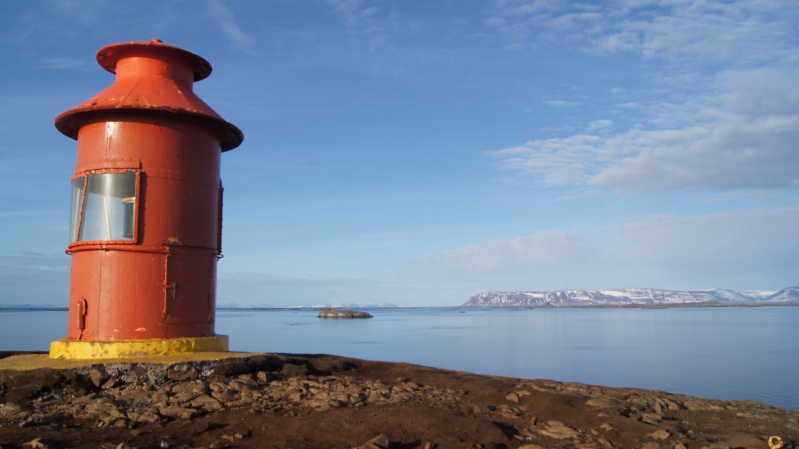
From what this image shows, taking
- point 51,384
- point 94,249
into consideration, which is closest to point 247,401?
point 51,384

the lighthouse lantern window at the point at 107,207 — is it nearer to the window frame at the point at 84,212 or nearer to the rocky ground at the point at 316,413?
the window frame at the point at 84,212

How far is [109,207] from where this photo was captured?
25.7 ft

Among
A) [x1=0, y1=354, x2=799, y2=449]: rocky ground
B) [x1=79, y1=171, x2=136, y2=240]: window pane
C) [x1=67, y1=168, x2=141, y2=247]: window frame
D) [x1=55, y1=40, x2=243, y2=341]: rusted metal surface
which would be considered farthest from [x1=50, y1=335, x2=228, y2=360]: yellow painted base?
[x1=79, y1=171, x2=136, y2=240]: window pane

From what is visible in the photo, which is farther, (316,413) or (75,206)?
(75,206)

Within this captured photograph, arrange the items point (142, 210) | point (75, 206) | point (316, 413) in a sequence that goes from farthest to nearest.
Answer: point (75, 206)
point (142, 210)
point (316, 413)

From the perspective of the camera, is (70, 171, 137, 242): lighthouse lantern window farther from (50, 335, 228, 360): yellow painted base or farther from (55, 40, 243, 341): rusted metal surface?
(50, 335, 228, 360): yellow painted base

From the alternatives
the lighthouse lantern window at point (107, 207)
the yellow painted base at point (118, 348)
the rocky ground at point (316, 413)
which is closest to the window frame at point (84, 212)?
the lighthouse lantern window at point (107, 207)

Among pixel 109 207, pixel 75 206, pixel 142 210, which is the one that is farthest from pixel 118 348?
pixel 75 206

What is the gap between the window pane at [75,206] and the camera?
26.4ft

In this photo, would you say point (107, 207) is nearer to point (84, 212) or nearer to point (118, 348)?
point (84, 212)

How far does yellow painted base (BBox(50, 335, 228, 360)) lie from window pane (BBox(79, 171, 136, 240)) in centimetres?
132

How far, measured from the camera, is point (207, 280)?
8.30 meters

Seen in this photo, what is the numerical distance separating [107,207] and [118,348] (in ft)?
5.99

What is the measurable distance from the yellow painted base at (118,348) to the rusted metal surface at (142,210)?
0.20 metres
